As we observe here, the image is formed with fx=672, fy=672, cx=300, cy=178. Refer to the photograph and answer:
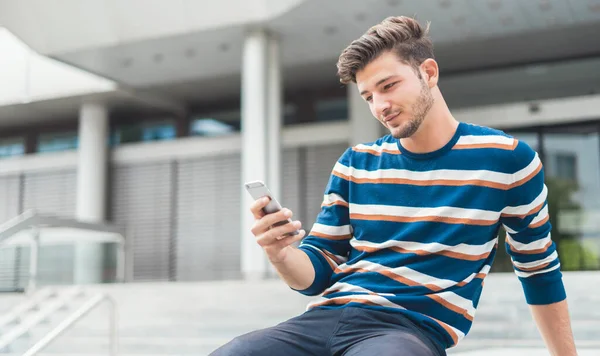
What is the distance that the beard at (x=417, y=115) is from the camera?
63.3 inches

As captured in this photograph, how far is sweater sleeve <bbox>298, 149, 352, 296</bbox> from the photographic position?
5.66 feet

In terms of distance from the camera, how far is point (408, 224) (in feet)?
5.34

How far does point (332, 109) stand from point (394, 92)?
1356 centimetres

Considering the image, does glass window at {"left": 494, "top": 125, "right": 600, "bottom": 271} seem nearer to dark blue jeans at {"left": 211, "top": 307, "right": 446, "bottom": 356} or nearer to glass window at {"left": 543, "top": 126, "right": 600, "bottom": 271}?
glass window at {"left": 543, "top": 126, "right": 600, "bottom": 271}

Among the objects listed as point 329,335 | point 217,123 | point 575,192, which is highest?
point 217,123

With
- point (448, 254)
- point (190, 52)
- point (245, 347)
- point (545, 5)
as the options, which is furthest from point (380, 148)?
point (190, 52)

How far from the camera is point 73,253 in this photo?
1092cm

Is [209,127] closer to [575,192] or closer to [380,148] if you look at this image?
[575,192]

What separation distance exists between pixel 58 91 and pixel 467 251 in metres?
15.0

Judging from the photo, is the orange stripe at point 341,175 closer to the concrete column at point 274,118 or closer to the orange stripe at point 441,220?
the orange stripe at point 441,220

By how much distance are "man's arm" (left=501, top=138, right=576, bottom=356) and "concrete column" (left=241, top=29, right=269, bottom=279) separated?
9.89m

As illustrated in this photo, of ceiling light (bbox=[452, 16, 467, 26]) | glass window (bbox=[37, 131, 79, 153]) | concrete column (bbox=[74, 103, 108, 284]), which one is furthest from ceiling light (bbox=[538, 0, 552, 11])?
glass window (bbox=[37, 131, 79, 153])

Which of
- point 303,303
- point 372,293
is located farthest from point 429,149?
point 303,303

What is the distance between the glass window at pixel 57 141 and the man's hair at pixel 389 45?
54.7 feet
